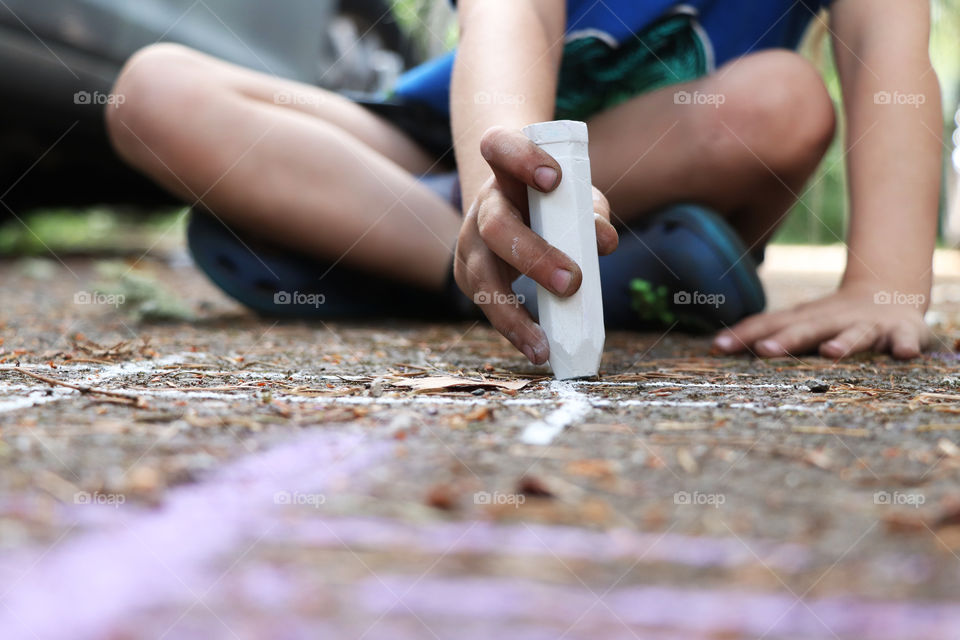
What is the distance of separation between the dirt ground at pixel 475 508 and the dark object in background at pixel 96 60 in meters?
2.07

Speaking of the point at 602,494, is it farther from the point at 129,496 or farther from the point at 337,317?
the point at 337,317

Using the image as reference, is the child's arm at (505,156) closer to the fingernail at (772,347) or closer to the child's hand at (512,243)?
the child's hand at (512,243)

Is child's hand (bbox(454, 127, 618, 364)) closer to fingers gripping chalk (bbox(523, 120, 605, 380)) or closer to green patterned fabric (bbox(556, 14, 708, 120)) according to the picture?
fingers gripping chalk (bbox(523, 120, 605, 380))

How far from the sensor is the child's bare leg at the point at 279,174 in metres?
1.94

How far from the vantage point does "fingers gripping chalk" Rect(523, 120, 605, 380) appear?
114 centimetres

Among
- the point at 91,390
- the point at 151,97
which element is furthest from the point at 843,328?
the point at 151,97

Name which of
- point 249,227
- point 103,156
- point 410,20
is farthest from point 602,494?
point 410,20

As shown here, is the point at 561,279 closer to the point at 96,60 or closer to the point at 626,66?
the point at 626,66

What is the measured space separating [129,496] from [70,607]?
16cm

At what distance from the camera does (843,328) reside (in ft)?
5.02

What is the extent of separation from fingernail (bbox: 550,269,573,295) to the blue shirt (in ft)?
3.44

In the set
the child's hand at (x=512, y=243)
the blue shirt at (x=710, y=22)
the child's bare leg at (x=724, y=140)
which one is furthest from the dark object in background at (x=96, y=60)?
the child's hand at (x=512, y=243)

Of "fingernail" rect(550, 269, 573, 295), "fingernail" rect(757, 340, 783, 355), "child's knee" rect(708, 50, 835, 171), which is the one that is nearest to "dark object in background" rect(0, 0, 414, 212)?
"child's knee" rect(708, 50, 835, 171)

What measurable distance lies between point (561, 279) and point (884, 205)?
86 centimetres
